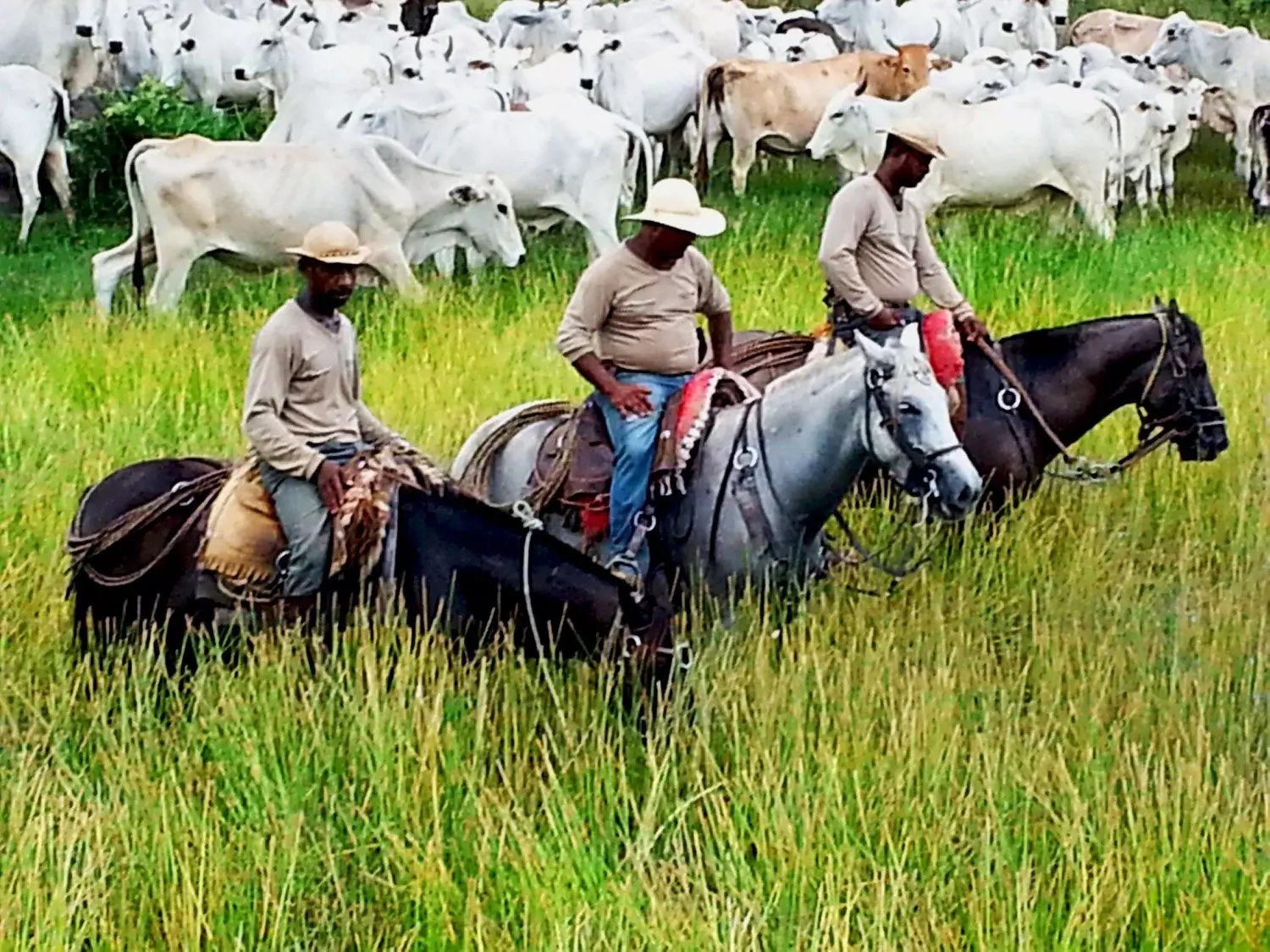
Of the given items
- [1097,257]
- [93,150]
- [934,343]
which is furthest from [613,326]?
[93,150]

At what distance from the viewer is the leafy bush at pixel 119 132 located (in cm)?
1797

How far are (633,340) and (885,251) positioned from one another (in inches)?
63.5

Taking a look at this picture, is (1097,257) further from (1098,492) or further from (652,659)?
(652,659)

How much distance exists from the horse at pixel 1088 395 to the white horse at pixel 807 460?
48.2 inches

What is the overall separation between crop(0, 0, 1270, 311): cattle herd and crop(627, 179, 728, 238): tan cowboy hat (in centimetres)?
441

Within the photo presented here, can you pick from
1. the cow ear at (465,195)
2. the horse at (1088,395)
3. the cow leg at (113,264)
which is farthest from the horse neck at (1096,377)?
the cow leg at (113,264)

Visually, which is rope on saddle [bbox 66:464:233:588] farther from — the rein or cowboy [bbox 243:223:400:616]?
the rein

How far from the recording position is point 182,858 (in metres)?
5.09

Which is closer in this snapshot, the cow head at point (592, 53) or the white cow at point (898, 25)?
the cow head at point (592, 53)

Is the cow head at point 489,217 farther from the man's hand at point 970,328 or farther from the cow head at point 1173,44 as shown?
the cow head at point 1173,44

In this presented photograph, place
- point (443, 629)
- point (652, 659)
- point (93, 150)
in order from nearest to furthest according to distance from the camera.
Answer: point (652, 659)
point (443, 629)
point (93, 150)

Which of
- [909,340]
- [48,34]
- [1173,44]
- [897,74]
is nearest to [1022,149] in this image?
[897,74]

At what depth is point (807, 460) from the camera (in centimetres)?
673

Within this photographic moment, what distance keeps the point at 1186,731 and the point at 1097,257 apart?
9413 mm
